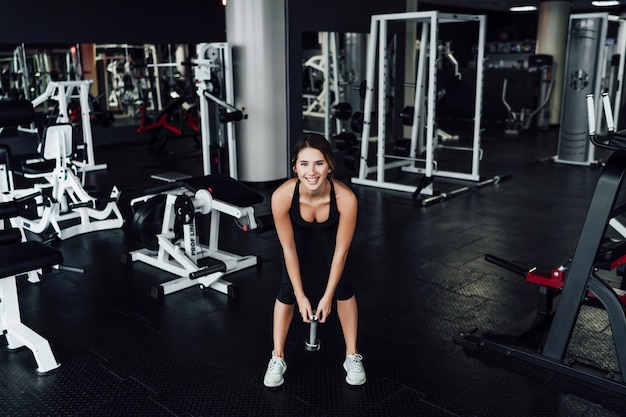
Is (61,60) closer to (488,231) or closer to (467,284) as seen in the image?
(488,231)

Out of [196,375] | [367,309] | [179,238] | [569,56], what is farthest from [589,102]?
[569,56]

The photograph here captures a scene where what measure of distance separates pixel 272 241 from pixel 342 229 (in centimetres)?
204

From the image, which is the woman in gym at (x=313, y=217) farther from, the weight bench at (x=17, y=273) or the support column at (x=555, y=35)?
the support column at (x=555, y=35)

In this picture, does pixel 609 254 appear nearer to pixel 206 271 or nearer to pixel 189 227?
pixel 206 271

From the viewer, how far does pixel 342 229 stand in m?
1.96

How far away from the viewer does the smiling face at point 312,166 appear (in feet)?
6.11

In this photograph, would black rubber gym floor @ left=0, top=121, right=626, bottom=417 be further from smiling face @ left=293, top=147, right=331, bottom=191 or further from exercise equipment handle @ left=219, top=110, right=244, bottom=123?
exercise equipment handle @ left=219, top=110, right=244, bottom=123

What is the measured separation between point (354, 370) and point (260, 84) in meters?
3.66

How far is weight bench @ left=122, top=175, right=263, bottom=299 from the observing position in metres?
2.97

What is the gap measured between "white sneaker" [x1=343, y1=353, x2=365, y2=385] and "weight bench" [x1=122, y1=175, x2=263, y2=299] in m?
0.95

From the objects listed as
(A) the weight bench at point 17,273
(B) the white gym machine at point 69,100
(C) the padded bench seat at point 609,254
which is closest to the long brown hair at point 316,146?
(C) the padded bench seat at point 609,254

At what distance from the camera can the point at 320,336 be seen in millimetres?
2570

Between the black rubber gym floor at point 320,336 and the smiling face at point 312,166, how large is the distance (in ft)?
2.48

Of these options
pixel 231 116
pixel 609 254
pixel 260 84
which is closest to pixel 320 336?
pixel 609 254
